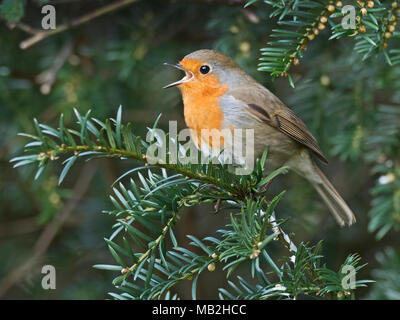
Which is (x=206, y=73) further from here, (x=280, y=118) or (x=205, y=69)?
(x=280, y=118)

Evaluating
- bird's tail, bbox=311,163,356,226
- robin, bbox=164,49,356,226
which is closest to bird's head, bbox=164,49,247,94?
robin, bbox=164,49,356,226

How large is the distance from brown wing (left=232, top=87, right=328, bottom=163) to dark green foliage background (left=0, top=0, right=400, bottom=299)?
0.33 feet

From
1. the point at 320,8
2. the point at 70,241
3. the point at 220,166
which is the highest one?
the point at 320,8

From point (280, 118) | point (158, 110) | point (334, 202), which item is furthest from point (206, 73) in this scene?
point (334, 202)

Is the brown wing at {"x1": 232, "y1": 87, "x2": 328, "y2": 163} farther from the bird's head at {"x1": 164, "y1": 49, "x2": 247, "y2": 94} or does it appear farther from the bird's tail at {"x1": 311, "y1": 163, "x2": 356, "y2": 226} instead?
the bird's tail at {"x1": 311, "y1": 163, "x2": 356, "y2": 226}

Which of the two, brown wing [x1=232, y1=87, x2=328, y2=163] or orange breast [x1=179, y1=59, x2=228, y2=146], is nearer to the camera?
orange breast [x1=179, y1=59, x2=228, y2=146]

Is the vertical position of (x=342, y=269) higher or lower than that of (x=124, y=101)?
lower

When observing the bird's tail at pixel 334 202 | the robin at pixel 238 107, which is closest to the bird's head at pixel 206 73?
the robin at pixel 238 107

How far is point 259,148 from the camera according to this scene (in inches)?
93.0

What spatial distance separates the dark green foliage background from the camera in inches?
92.8

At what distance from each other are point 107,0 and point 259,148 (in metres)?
1.10
